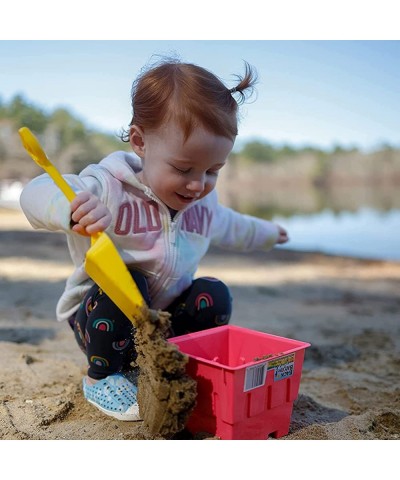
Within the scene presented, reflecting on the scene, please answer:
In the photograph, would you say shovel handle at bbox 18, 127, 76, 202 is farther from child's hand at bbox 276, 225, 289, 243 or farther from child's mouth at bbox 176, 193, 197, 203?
child's hand at bbox 276, 225, 289, 243

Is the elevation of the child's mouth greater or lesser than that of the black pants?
greater

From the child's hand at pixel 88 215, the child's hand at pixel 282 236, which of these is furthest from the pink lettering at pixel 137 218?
the child's hand at pixel 282 236

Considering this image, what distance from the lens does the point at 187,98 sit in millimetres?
1332

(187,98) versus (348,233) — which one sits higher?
(187,98)

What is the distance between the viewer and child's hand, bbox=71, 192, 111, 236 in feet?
3.93

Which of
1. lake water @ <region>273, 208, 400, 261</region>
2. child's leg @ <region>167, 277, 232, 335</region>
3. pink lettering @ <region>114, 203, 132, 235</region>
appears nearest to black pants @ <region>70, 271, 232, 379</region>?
child's leg @ <region>167, 277, 232, 335</region>

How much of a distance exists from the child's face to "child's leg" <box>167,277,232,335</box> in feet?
0.76

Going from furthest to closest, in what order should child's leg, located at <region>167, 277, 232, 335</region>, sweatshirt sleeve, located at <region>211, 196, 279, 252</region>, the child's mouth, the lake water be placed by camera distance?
the lake water, sweatshirt sleeve, located at <region>211, 196, 279, 252</region>, child's leg, located at <region>167, 277, 232, 335</region>, the child's mouth

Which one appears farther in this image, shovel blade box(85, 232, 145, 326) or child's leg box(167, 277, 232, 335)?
child's leg box(167, 277, 232, 335)

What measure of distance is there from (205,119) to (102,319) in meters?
0.49

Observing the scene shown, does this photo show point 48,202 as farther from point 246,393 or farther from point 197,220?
point 246,393

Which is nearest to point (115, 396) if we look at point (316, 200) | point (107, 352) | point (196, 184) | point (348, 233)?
point (107, 352)

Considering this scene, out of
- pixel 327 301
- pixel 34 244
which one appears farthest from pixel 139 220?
pixel 34 244

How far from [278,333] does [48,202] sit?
1.23 m
